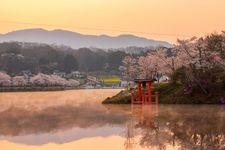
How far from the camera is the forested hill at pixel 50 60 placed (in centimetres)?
8244

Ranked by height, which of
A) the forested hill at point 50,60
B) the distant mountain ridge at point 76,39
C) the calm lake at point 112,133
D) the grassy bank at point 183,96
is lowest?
the calm lake at point 112,133

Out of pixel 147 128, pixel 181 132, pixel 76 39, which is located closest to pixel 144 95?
pixel 147 128

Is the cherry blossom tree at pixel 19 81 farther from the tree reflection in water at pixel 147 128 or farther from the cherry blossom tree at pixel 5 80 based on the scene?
the tree reflection in water at pixel 147 128

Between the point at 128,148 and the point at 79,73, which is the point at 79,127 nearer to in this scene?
the point at 128,148

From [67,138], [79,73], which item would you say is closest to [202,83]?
[67,138]

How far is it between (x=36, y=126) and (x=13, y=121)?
2295 mm

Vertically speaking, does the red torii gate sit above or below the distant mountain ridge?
below

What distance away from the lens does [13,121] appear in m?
18.9

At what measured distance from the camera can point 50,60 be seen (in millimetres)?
88688

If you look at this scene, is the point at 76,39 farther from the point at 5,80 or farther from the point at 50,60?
the point at 5,80

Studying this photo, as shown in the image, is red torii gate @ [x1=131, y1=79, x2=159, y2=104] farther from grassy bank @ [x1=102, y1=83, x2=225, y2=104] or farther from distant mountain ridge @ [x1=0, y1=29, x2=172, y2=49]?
distant mountain ridge @ [x1=0, y1=29, x2=172, y2=49]

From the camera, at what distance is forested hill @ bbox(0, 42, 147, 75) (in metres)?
82.4

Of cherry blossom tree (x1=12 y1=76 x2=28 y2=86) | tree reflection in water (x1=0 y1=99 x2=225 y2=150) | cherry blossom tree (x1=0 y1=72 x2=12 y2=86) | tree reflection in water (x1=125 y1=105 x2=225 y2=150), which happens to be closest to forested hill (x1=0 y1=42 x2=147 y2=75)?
cherry blossom tree (x1=12 y1=76 x2=28 y2=86)

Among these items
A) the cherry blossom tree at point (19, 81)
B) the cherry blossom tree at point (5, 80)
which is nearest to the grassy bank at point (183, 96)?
the cherry blossom tree at point (5, 80)
